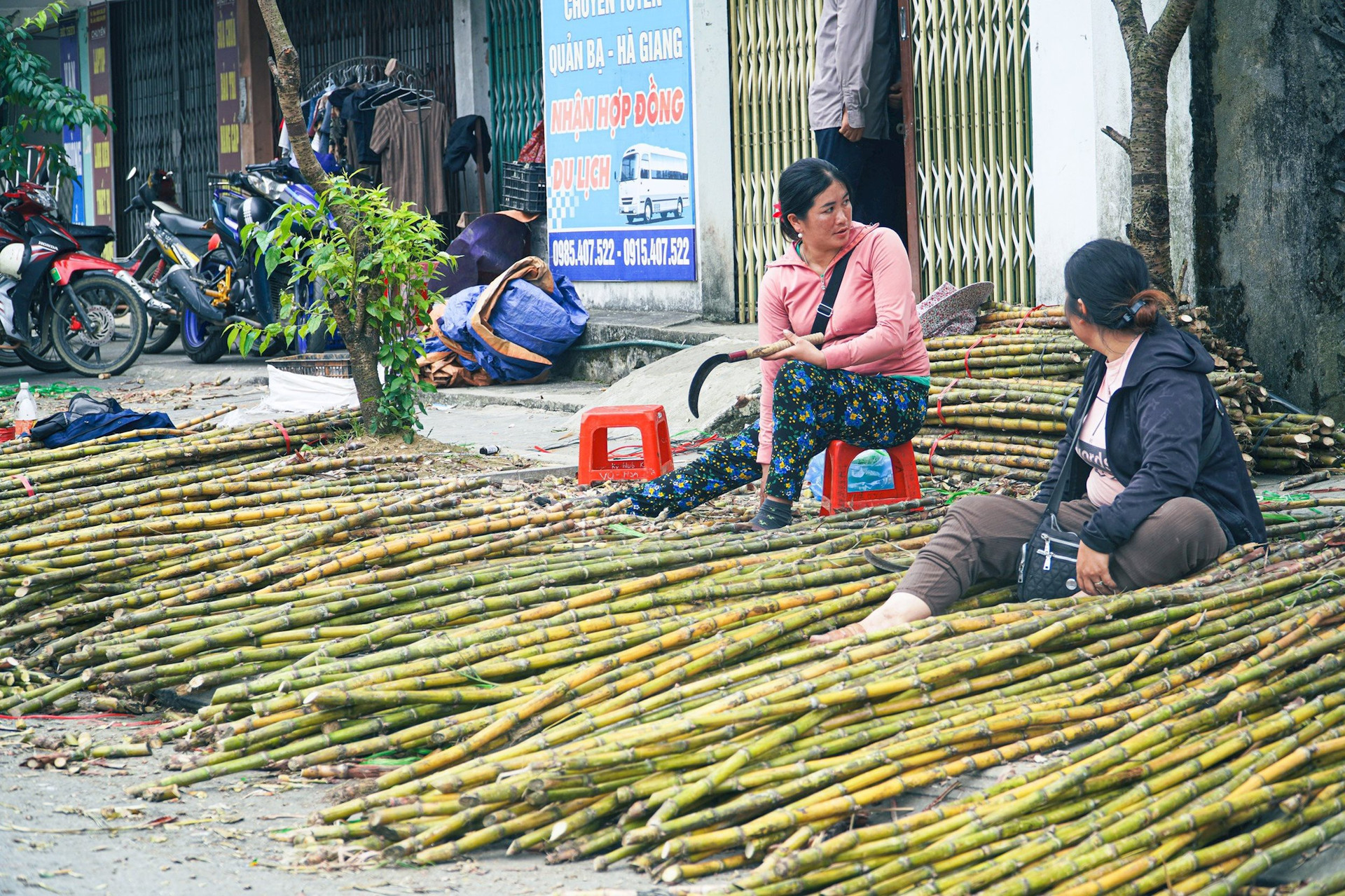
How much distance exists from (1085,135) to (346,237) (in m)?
3.33

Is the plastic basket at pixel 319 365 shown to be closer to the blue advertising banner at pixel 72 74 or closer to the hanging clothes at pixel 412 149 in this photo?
the hanging clothes at pixel 412 149

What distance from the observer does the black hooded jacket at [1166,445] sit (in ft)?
10.1

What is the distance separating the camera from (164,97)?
49.4 ft

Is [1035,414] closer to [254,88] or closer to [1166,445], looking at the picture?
[1166,445]

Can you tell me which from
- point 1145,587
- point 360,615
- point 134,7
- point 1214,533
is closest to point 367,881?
point 360,615

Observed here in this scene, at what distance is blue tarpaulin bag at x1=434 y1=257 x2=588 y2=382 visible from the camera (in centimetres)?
855

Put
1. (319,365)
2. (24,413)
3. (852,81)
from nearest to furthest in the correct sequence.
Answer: (24,413) < (852,81) < (319,365)

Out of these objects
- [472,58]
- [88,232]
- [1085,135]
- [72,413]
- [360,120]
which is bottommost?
[72,413]

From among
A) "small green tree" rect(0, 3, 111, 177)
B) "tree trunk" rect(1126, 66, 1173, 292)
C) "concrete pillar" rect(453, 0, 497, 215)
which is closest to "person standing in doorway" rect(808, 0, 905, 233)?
"tree trunk" rect(1126, 66, 1173, 292)

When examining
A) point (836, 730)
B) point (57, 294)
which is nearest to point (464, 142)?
point (57, 294)

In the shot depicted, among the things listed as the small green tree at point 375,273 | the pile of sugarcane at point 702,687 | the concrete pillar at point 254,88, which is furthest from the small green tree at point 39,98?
the pile of sugarcane at point 702,687

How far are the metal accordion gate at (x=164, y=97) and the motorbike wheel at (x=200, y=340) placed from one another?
457cm

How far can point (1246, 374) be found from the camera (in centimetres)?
515

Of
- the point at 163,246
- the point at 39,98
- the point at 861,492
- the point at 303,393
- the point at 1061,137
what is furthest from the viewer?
the point at 39,98
